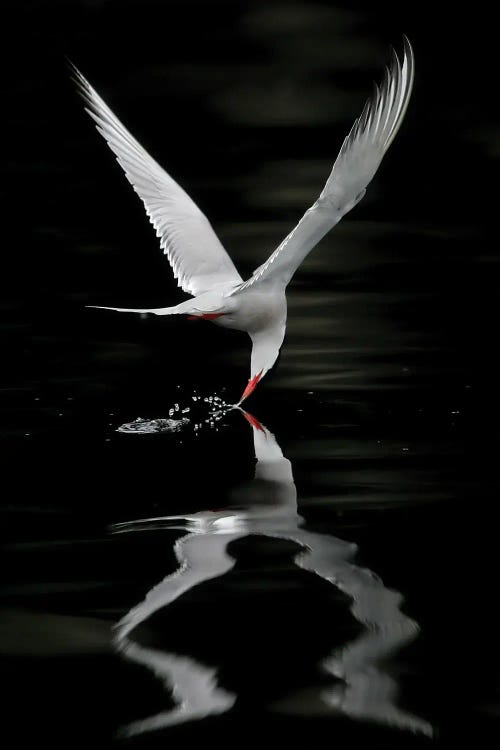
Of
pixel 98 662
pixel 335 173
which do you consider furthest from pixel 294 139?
pixel 98 662

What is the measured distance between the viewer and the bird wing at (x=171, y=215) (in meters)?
7.66

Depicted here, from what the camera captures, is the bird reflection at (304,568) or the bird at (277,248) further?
the bird at (277,248)

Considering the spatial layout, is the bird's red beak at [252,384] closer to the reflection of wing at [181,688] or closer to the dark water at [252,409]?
the dark water at [252,409]

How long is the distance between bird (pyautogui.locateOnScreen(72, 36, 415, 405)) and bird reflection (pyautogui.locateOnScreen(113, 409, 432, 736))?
1.17 m

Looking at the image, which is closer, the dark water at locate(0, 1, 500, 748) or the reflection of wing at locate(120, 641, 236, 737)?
the reflection of wing at locate(120, 641, 236, 737)

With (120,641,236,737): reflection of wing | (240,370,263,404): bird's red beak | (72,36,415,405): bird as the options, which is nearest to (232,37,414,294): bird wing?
(72,36,415,405): bird

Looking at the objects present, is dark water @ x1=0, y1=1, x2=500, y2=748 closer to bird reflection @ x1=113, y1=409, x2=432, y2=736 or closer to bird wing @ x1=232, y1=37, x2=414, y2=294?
bird reflection @ x1=113, y1=409, x2=432, y2=736

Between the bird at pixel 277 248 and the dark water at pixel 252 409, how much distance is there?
428 mm

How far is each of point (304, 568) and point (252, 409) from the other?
2782mm

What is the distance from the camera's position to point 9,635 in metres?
3.82

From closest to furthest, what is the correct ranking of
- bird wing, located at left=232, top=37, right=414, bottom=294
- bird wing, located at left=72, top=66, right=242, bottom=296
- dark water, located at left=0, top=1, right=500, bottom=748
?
dark water, located at left=0, top=1, right=500, bottom=748 < bird wing, located at left=232, top=37, right=414, bottom=294 < bird wing, located at left=72, top=66, right=242, bottom=296

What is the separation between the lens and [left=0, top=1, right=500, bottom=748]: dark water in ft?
11.6

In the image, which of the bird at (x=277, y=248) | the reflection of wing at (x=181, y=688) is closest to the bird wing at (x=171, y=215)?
the bird at (x=277, y=248)

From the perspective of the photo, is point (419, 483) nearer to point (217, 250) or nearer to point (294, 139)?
point (217, 250)
